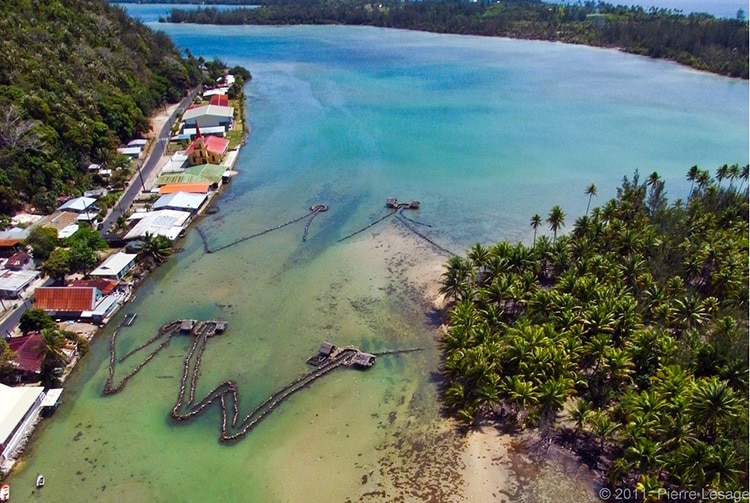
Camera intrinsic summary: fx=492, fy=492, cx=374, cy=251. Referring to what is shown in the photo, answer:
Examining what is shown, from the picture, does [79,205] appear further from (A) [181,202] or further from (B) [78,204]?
(A) [181,202]

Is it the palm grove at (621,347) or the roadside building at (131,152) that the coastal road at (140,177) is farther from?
the palm grove at (621,347)

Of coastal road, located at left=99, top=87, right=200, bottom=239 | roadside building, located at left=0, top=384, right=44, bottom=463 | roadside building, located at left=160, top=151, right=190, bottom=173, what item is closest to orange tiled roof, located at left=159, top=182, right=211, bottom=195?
coastal road, located at left=99, top=87, right=200, bottom=239

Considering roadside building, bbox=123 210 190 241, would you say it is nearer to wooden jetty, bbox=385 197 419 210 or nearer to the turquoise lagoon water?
the turquoise lagoon water

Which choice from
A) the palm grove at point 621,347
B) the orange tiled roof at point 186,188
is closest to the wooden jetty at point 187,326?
the palm grove at point 621,347

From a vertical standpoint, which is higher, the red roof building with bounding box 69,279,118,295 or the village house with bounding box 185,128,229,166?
the village house with bounding box 185,128,229,166

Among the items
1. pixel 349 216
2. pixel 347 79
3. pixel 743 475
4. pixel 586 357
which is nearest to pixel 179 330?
pixel 349 216

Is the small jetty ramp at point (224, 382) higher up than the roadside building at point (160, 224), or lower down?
lower down

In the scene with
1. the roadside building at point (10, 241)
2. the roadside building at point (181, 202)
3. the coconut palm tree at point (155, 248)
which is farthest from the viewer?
the roadside building at point (181, 202)
